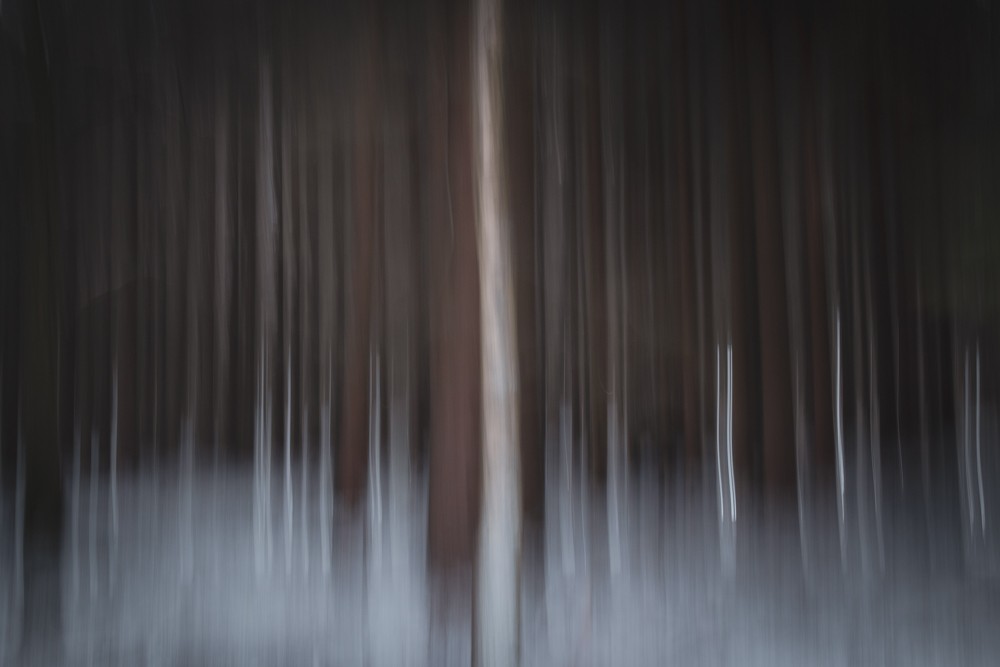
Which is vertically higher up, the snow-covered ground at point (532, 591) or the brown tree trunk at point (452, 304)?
the brown tree trunk at point (452, 304)

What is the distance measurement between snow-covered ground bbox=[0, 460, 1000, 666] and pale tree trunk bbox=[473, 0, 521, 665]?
0.09 feet

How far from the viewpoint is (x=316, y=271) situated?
86 centimetres

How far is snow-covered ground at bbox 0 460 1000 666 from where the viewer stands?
0.83 m

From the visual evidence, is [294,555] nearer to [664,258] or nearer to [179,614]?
[179,614]

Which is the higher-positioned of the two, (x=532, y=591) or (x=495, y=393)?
(x=495, y=393)

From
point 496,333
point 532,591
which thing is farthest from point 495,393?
point 532,591

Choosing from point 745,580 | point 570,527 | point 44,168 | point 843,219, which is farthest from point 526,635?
point 44,168

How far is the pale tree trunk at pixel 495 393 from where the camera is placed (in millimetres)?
826

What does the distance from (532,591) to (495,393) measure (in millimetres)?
249

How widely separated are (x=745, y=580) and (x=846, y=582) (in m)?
0.13

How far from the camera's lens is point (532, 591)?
0.83 meters

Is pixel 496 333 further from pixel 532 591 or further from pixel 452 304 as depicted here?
pixel 532 591

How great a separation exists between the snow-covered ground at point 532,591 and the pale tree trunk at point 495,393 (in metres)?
0.03

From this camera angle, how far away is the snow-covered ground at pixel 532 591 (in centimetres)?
83
